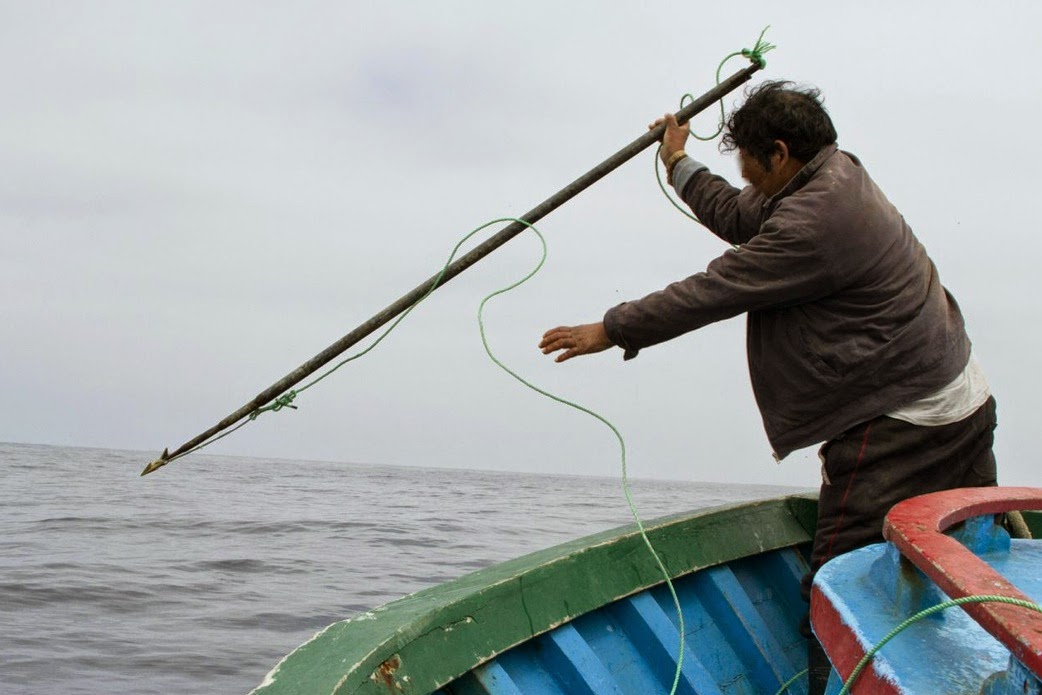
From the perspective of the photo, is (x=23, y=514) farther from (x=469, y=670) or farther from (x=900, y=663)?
(x=900, y=663)

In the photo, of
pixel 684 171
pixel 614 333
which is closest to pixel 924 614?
pixel 614 333

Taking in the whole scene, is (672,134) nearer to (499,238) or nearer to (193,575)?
(499,238)

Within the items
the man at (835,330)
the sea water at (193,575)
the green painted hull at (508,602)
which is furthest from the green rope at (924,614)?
the sea water at (193,575)

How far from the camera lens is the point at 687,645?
9.59 ft

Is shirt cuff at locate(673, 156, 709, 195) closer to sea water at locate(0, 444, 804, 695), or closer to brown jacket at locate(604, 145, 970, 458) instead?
brown jacket at locate(604, 145, 970, 458)

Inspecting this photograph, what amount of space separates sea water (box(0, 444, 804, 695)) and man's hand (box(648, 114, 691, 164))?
8.03ft

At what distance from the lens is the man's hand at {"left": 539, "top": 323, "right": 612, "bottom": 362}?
2551 millimetres

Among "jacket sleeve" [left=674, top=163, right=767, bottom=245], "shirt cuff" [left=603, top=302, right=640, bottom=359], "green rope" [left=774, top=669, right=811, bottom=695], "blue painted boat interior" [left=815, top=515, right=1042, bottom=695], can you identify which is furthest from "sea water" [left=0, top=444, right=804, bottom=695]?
"blue painted boat interior" [left=815, top=515, right=1042, bottom=695]

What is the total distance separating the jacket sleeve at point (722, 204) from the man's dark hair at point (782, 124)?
0.71 ft

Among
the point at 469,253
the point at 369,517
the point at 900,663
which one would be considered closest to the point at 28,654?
the point at 469,253

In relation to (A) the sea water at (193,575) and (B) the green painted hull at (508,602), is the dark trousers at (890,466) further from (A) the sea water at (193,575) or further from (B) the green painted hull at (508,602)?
(A) the sea water at (193,575)

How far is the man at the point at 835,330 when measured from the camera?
237cm

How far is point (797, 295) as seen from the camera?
7.81ft

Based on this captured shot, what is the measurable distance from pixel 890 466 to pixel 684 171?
121 centimetres
